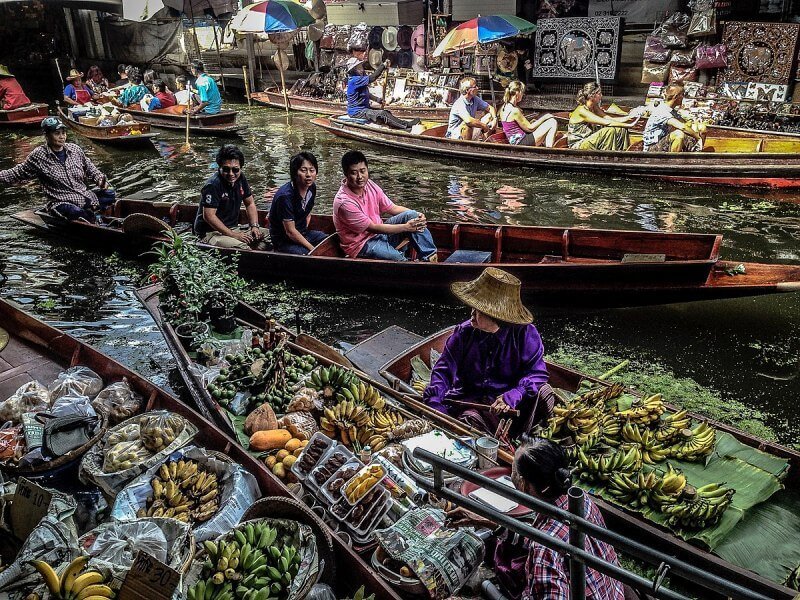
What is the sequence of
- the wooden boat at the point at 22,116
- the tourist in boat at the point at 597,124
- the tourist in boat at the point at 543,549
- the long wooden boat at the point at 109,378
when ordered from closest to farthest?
the tourist in boat at the point at 543,549 < the long wooden boat at the point at 109,378 < the tourist in boat at the point at 597,124 < the wooden boat at the point at 22,116

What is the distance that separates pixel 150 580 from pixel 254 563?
1.52ft

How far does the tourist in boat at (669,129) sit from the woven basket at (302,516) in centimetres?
1094

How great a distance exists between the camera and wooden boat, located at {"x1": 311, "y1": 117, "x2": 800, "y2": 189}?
1077 centimetres

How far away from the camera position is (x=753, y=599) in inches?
57.6

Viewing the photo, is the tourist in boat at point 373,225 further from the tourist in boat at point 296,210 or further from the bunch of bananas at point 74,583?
the bunch of bananas at point 74,583

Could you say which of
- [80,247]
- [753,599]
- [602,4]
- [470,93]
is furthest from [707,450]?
[602,4]

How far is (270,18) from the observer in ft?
49.2

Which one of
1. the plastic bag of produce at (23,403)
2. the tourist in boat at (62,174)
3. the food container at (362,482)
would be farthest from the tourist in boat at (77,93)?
the food container at (362,482)

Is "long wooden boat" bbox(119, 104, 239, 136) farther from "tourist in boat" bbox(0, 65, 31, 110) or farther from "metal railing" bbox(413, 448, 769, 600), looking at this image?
"metal railing" bbox(413, 448, 769, 600)

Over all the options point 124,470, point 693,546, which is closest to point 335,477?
point 124,470

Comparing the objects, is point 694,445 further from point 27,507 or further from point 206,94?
point 206,94

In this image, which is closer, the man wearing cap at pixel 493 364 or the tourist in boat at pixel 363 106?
Result: the man wearing cap at pixel 493 364

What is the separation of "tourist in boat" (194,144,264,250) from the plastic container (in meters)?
4.75

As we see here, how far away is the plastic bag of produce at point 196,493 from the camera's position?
3352 mm
